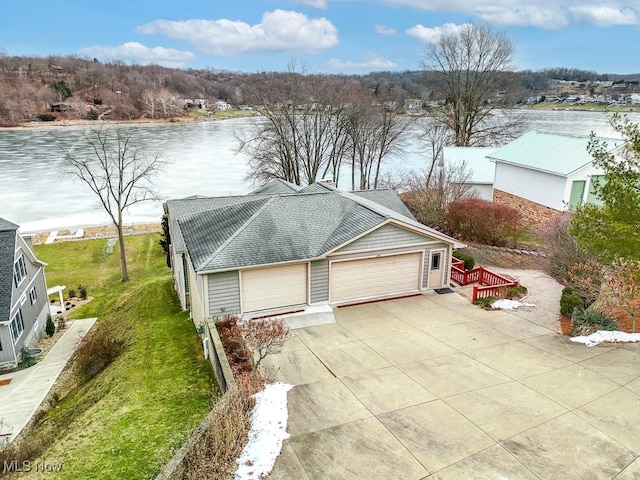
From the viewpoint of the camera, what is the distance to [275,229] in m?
14.5

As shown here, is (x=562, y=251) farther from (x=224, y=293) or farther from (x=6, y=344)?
(x=6, y=344)

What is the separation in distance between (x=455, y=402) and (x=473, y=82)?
39193 mm

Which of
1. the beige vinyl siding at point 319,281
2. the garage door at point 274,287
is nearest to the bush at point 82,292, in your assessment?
the garage door at point 274,287

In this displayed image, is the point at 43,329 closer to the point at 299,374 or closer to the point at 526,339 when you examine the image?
the point at 299,374

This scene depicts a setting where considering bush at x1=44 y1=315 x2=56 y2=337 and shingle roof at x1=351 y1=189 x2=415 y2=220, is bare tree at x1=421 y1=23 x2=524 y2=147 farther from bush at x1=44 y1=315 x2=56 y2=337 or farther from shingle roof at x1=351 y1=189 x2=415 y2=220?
bush at x1=44 y1=315 x2=56 y2=337

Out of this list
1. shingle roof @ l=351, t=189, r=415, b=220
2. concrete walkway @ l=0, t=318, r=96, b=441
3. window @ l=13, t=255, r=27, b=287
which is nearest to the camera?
concrete walkway @ l=0, t=318, r=96, b=441

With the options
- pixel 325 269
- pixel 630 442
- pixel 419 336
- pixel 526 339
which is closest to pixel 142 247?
pixel 325 269

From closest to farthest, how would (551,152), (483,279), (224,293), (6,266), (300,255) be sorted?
(224,293), (300,255), (6,266), (483,279), (551,152)

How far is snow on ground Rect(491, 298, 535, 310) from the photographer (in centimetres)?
1460

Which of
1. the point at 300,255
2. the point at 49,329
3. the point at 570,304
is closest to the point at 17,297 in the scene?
the point at 49,329

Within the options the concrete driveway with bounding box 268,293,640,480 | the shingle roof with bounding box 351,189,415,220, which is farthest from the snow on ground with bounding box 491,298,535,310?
the shingle roof with bounding box 351,189,415,220

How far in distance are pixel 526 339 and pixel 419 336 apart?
2797 mm

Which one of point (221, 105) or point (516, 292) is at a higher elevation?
point (221, 105)
